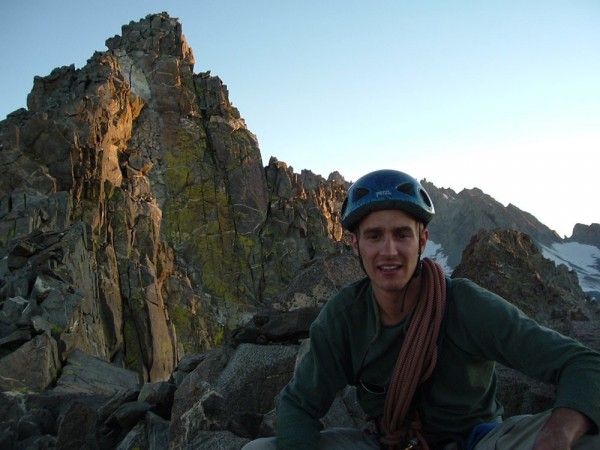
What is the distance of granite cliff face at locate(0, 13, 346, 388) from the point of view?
29.2 meters

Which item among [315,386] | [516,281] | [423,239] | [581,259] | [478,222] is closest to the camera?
[315,386]

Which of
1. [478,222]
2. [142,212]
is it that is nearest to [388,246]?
[142,212]

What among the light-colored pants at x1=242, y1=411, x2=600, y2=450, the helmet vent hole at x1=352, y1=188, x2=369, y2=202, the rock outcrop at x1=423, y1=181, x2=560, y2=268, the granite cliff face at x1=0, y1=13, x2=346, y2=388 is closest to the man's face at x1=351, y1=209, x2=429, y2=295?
the helmet vent hole at x1=352, y1=188, x2=369, y2=202

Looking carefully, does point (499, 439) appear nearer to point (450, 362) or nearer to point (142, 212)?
point (450, 362)

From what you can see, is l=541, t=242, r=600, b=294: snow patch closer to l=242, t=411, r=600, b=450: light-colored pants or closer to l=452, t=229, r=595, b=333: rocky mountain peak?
l=452, t=229, r=595, b=333: rocky mountain peak

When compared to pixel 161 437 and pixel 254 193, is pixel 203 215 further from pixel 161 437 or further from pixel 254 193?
pixel 161 437

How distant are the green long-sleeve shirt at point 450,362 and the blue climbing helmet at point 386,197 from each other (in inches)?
27.6

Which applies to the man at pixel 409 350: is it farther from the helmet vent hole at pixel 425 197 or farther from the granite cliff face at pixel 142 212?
the granite cliff face at pixel 142 212

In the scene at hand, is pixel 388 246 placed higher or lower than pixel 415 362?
higher

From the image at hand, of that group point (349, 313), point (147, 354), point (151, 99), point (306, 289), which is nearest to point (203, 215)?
point (151, 99)

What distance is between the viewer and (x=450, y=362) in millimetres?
Answer: 4090

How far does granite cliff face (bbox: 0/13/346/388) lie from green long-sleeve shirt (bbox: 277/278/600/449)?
8.10 meters

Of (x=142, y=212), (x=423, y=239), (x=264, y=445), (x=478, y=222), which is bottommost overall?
(x=264, y=445)

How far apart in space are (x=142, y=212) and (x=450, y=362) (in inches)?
2412
